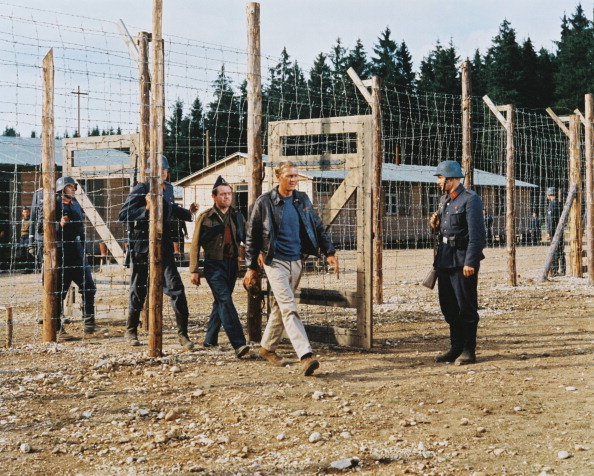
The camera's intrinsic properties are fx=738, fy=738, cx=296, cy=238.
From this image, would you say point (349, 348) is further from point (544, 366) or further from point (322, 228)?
point (544, 366)

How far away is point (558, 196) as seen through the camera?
1672 cm

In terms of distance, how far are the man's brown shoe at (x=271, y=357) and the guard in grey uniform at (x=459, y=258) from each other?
174 cm

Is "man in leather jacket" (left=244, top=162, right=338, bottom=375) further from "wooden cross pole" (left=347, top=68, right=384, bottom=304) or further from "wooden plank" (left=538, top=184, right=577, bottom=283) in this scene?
"wooden plank" (left=538, top=184, right=577, bottom=283)

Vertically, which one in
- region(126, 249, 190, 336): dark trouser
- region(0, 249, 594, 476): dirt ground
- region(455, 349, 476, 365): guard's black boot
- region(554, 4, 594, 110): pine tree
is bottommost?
region(0, 249, 594, 476): dirt ground

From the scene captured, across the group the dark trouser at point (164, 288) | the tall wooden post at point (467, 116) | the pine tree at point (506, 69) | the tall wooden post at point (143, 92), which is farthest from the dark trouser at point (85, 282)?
the pine tree at point (506, 69)

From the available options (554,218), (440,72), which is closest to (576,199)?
(554,218)

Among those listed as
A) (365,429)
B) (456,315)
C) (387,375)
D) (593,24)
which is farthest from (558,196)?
(593,24)

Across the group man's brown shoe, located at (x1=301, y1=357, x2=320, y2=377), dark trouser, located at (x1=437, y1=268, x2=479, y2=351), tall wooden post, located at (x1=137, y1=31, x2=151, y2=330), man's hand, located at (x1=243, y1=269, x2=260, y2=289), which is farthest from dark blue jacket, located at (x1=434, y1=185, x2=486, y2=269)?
tall wooden post, located at (x1=137, y1=31, x2=151, y2=330)

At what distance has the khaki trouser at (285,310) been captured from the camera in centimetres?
735

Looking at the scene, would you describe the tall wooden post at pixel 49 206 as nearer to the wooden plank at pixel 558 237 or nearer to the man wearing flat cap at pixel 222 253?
the man wearing flat cap at pixel 222 253

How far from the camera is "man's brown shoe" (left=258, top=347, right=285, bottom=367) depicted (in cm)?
A: 781

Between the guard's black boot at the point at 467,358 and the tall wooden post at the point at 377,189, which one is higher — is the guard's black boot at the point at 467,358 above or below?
below

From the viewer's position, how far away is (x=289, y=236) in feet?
25.2

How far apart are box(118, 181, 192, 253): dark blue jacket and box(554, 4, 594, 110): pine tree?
5964 cm
